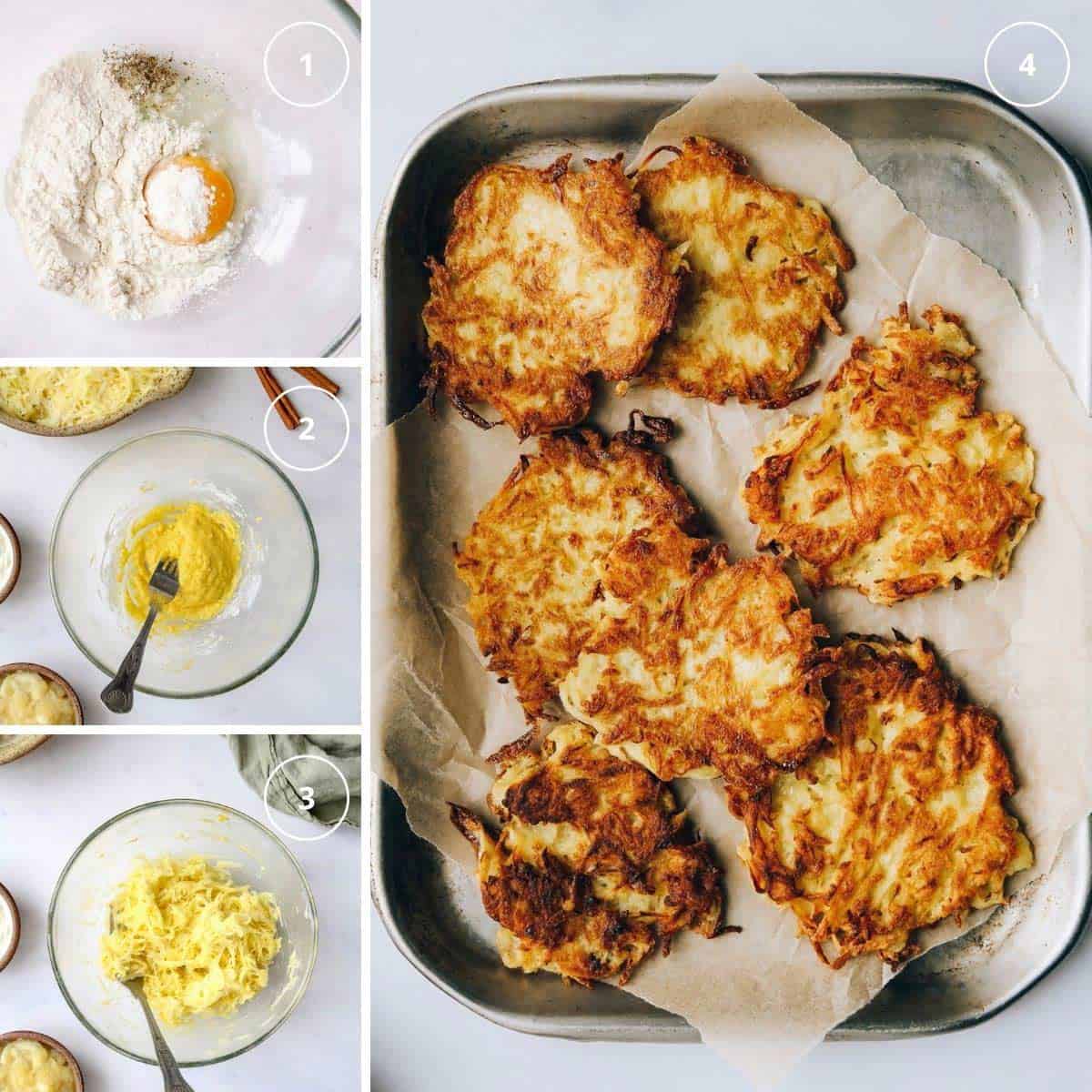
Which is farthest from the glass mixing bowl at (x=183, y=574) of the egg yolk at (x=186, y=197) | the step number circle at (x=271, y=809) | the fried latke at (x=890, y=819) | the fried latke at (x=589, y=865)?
the fried latke at (x=890, y=819)

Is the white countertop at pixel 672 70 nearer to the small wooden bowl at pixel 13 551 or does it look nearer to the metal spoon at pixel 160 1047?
the metal spoon at pixel 160 1047

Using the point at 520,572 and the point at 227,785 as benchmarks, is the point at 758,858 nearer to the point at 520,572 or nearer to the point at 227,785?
the point at 520,572

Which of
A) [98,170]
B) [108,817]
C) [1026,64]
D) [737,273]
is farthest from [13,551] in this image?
[1026,64]

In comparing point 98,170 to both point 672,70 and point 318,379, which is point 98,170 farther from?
point 672,70

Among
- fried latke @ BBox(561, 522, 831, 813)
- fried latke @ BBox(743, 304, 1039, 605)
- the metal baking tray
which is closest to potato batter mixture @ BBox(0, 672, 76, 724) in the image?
the metal baking tray

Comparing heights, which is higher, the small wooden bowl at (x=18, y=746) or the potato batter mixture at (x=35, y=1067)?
the small wooden bowl at (x=18, y=746)
